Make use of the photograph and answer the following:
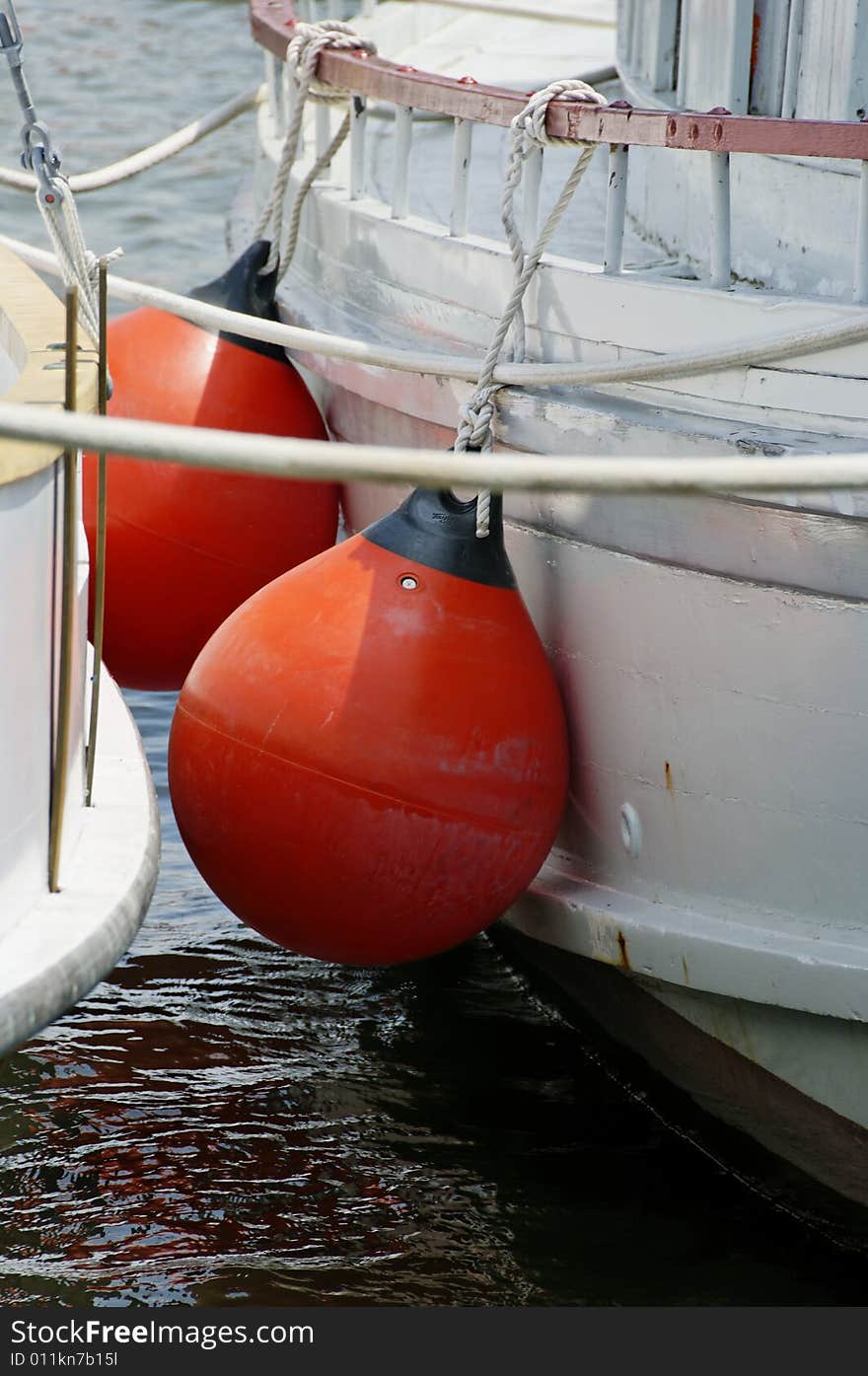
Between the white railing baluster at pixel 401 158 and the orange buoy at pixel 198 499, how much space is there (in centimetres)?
63

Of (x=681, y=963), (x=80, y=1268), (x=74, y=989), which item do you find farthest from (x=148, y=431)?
(x=80, y=1268)

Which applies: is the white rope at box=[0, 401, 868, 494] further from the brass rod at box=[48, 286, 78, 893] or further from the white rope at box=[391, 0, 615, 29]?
the white rope at box=[391, 0, 615, 29]

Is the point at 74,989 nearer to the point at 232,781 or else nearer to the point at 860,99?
the point at 232,781

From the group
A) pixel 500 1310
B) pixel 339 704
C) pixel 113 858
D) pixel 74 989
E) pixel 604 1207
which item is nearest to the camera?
pixel 74 989

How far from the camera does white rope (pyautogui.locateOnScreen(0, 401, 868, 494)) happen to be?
7.14 ft

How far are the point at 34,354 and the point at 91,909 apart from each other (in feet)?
3.33

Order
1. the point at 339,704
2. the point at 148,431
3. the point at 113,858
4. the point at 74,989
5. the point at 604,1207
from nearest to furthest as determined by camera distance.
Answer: the point at 148,431, the point at 74,989, the point at 113,858, the point at 339,704, the point at 604,1207

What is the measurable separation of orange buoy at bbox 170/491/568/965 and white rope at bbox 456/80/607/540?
132 millimetres

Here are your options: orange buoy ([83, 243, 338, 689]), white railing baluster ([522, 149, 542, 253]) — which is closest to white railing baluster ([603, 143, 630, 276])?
white railing baluster ([522, 149, 542, 253])

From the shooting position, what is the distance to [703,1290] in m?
3.92

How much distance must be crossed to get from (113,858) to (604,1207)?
1.55 metres

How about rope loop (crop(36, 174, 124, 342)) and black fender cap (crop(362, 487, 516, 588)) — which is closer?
rope loop (crop(36, 174, 124, 342))

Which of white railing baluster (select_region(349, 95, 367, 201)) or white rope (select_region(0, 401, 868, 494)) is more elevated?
white railing baluster (select_region(349, 95, 367, 201))

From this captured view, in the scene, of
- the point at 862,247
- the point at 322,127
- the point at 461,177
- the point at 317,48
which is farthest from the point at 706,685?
the point at 322,127
